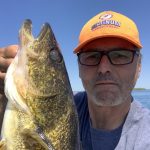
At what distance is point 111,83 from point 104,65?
0.26m

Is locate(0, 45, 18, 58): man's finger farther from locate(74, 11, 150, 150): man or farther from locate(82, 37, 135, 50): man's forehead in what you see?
locate(82, 37, 135, 50): man's forehead

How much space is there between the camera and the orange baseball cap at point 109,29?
481cm


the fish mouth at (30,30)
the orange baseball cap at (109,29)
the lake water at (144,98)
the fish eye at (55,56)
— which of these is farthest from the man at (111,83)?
the lake water at (144,98)

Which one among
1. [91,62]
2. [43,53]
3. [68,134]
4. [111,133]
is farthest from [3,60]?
[111,133]

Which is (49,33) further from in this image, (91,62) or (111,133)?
(111,133)

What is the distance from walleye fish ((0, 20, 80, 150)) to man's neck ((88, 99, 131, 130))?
4.90ft

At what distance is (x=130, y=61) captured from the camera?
15.6 ft

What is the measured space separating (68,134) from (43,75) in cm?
62

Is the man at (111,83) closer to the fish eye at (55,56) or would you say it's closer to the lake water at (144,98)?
the fish eye at (55,56)

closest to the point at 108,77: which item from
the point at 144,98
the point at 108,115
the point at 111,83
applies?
the point at 111,83

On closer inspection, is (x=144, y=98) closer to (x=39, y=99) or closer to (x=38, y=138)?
(x=39, y=99)

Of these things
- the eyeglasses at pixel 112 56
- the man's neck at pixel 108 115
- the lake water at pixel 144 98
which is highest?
the eyeglasses at pixel 112 56

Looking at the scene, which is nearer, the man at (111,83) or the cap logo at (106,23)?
the man at (111,83)

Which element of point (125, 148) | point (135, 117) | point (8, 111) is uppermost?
point (8, 111)
